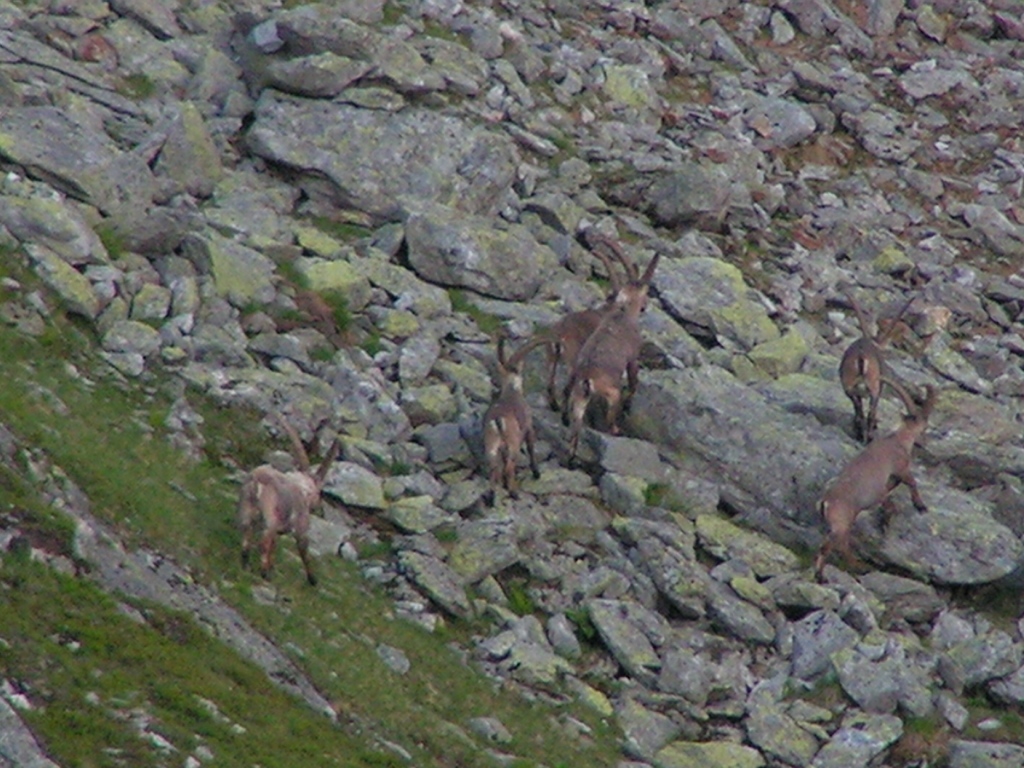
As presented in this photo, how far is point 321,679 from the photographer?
15961 mm

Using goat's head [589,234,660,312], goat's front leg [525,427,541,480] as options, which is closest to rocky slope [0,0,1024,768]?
goat's front leg [525,427,541,480]

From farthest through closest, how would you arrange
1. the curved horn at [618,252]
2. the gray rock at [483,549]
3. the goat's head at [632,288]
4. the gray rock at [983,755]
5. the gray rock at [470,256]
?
the gray rock at [470,256], the curved horn at [618,252], the goat's head at [632,288], the gray rock at [483,549], the gray rock at [983,755]

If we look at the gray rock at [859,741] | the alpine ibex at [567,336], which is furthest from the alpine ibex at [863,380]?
the gray rock at [859,741]

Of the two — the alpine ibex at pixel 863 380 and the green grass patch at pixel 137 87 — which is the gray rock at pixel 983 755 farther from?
the green grass patch at pixel 137 87

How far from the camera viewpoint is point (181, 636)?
15.0 m

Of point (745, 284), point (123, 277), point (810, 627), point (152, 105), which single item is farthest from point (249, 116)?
point (810, 627)

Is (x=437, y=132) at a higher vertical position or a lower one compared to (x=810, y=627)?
higher

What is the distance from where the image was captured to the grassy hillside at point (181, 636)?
1290 cm

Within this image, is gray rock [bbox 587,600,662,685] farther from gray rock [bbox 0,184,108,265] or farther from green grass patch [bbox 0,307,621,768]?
gray rock [bbox 0,184,108,265]

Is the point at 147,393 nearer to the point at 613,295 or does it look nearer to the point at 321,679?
the point at 321,679

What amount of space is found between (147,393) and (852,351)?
10.6 metres

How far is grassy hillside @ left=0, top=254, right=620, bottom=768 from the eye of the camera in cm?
1290

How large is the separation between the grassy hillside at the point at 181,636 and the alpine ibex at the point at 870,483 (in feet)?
17.3

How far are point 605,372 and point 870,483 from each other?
12.9 ft
